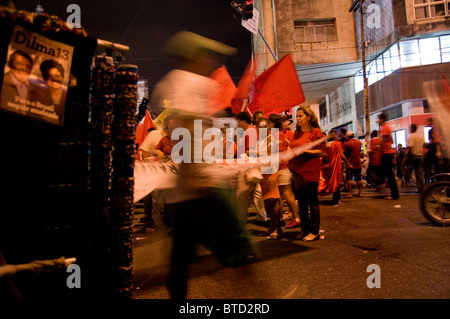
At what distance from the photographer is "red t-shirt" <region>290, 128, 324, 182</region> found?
449 centimetres

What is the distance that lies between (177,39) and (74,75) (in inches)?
29.0

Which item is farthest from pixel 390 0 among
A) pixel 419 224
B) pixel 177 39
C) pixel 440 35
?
pixel 177 39

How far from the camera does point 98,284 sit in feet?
6.72

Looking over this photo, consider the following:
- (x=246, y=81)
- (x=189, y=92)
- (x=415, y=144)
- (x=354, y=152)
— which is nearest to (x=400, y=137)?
(x=415, y=144)

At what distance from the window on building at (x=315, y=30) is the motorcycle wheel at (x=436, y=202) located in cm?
1969

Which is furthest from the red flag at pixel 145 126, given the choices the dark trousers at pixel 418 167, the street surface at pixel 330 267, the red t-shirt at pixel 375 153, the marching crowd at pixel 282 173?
the dark trousers at pixel 418 167

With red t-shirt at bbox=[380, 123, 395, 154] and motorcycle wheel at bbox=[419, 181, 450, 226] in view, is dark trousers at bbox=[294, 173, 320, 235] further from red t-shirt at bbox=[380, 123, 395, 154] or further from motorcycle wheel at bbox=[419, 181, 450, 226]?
red t-shirt at bbox=[380, 123, 395, 154]

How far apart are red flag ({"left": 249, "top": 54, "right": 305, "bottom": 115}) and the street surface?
6.67 feet

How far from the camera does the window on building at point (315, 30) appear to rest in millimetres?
22797

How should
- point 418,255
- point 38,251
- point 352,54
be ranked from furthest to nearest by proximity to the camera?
1. point 352,54
2. point 418,255
3. point 38,251

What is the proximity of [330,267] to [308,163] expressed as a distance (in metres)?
1.52

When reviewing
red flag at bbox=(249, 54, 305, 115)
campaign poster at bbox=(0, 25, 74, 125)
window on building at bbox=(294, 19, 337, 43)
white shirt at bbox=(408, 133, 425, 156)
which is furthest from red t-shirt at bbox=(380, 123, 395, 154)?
window on building at bbox=(294, 19, 337, 43)

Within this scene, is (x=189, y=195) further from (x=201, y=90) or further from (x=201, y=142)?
(x=201, y=90)
